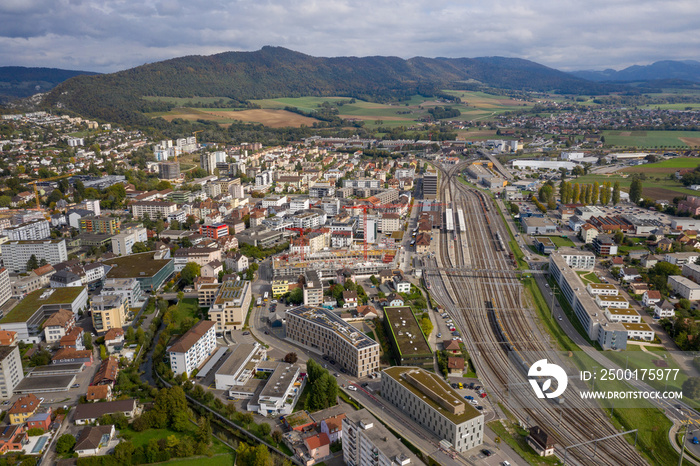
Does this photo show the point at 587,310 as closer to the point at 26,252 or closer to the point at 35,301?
the point at 35,301

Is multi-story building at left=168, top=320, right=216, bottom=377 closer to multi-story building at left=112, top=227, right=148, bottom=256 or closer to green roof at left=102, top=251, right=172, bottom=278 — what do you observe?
green roof at left=102, top=251, right=172, bottom=278

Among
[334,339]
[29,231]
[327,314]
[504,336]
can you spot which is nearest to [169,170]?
[29,231]

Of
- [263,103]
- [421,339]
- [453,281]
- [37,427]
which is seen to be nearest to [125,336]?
[37,427]

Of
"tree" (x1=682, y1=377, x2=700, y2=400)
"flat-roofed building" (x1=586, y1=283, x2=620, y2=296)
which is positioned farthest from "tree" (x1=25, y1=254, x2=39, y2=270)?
"tree" (x1=682, y1=377, x2=700, y2=400)

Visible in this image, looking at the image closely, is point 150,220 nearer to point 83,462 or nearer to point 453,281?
point 453,281

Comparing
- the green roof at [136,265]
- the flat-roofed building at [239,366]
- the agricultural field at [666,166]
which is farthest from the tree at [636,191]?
the green roof at [136,265]
